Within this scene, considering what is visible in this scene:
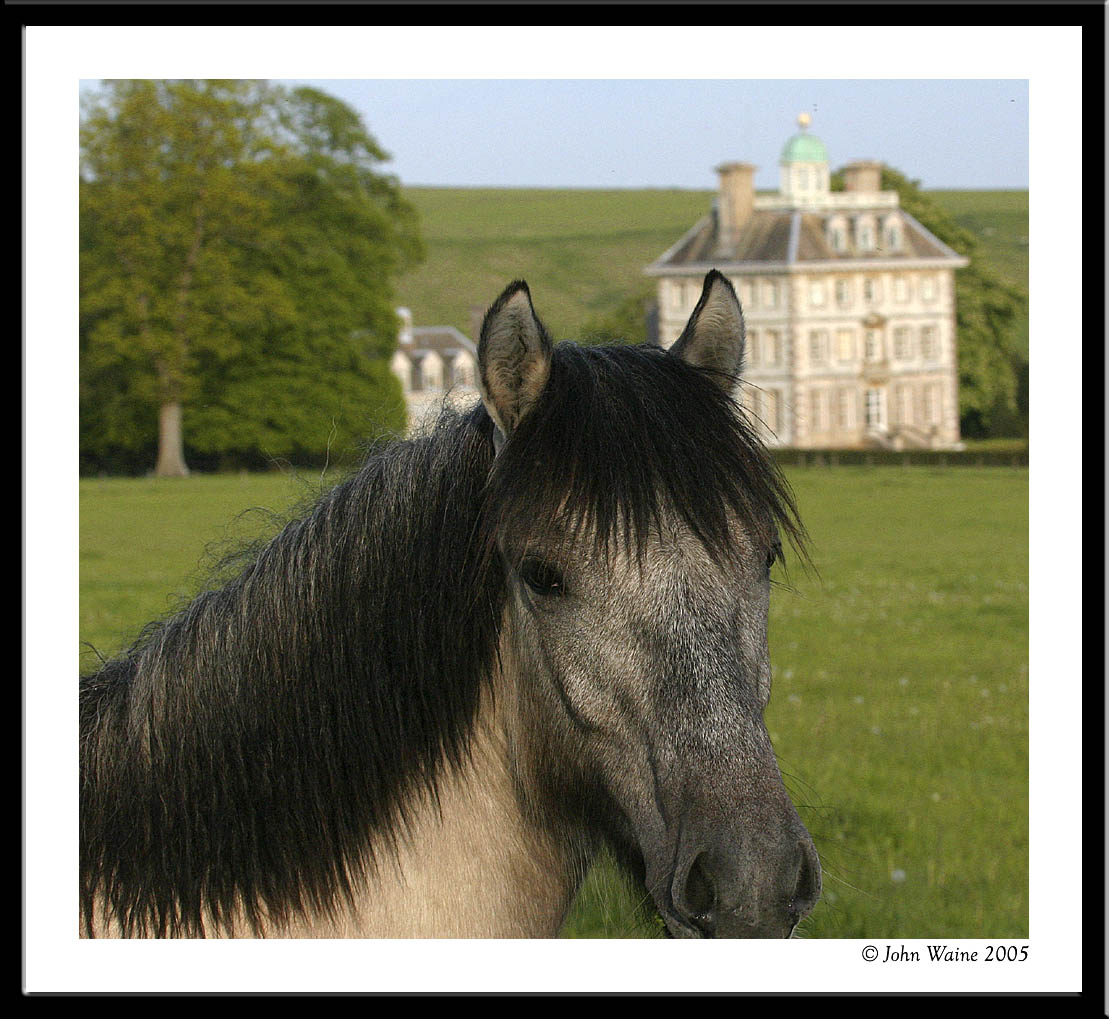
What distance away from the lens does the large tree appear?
796 centimetres

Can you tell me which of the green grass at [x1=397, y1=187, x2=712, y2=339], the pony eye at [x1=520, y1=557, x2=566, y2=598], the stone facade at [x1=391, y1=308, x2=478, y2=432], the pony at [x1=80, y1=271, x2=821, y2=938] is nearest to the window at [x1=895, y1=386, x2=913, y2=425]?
the green grass at [x1=397, y1=187, x2=712, y2=339]

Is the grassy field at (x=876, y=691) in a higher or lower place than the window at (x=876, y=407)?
lower

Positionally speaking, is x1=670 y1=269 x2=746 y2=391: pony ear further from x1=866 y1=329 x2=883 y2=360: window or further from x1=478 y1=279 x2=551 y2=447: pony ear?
x1=866 y1=329 x2=883 y2=360: window

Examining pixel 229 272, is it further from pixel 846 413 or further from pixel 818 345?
pixel 846 413

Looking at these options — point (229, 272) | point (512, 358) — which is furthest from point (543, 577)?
point (229, 272)

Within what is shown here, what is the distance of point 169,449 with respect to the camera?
11.9 meters

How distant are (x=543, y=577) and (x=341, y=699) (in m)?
0.58

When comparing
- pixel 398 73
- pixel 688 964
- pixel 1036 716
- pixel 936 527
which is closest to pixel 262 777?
pixel 688 964

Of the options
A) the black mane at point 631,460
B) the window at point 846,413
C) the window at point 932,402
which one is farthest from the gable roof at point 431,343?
the black mane at point 631,460

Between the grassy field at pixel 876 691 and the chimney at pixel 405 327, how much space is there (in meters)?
9.90

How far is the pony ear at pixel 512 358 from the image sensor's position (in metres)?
2.24

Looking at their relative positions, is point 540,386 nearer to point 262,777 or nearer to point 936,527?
point 262,777

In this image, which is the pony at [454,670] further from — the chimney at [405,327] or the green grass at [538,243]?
the chimney at [405,327]

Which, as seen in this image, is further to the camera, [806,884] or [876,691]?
[876,691]
